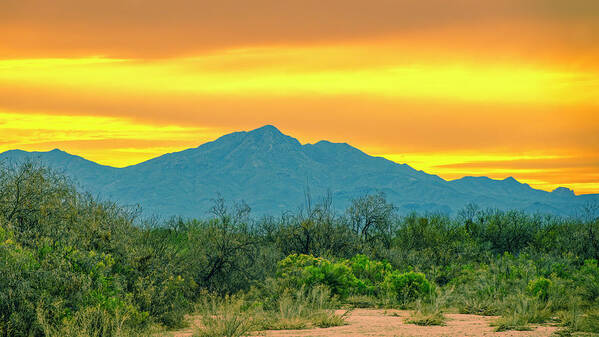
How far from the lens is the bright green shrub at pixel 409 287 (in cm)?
2420

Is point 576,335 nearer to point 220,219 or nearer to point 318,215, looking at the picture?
point 220,219

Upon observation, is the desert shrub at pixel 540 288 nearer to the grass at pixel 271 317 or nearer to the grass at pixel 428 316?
the grass at pixel 428 316

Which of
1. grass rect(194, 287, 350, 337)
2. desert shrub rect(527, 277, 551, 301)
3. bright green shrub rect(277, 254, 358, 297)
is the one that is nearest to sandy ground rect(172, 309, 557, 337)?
grass rect(194, 287, 350, 337)

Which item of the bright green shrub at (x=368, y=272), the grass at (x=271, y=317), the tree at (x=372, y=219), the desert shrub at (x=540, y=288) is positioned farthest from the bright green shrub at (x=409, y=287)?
the tree at (x=372, y=219)

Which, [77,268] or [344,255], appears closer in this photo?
[77,268]

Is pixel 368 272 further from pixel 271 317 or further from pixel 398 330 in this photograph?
pixel 398 330

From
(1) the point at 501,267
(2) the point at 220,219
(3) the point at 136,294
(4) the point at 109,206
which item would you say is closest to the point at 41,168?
(4) the point at 109,206

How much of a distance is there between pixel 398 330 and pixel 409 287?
21.2 ft

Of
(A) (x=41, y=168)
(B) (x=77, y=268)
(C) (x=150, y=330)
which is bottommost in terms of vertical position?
(C) (x=150, y=330)

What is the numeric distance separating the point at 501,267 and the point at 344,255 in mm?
8403

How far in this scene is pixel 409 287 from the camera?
24281 millimetres

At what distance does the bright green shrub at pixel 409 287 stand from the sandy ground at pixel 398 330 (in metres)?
3.49

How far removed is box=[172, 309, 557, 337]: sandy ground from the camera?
57.0 feet

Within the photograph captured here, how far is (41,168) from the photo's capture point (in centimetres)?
2281
